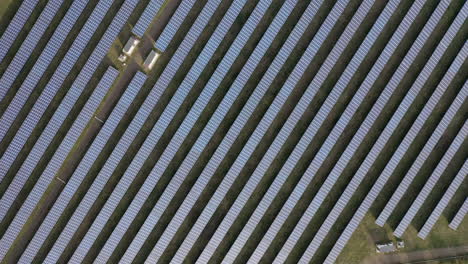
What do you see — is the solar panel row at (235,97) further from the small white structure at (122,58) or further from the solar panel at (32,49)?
the solar panel at (32,49)

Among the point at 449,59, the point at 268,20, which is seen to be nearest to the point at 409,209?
the point at 449,59

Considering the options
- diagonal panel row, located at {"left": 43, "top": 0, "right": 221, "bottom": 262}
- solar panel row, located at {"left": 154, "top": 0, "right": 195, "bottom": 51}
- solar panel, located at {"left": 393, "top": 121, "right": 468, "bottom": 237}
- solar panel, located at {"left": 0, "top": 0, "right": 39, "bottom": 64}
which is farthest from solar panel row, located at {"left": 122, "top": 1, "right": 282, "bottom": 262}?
solar panel, located at {"left": 393, "top": 121, "right": 468, "bottom": 237}

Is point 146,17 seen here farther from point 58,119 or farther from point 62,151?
point 62,151

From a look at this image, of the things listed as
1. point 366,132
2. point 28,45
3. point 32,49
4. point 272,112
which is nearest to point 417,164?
point 366,132

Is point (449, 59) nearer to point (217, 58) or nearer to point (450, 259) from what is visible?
point (450, 259)

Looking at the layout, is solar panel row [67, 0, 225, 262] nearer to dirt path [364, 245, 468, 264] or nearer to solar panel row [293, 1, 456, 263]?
solar panel row [293, 1, 456, 263]

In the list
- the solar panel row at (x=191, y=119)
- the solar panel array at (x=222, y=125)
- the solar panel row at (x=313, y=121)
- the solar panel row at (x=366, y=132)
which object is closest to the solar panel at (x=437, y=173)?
the solar panel array at (x=222, y=125)
